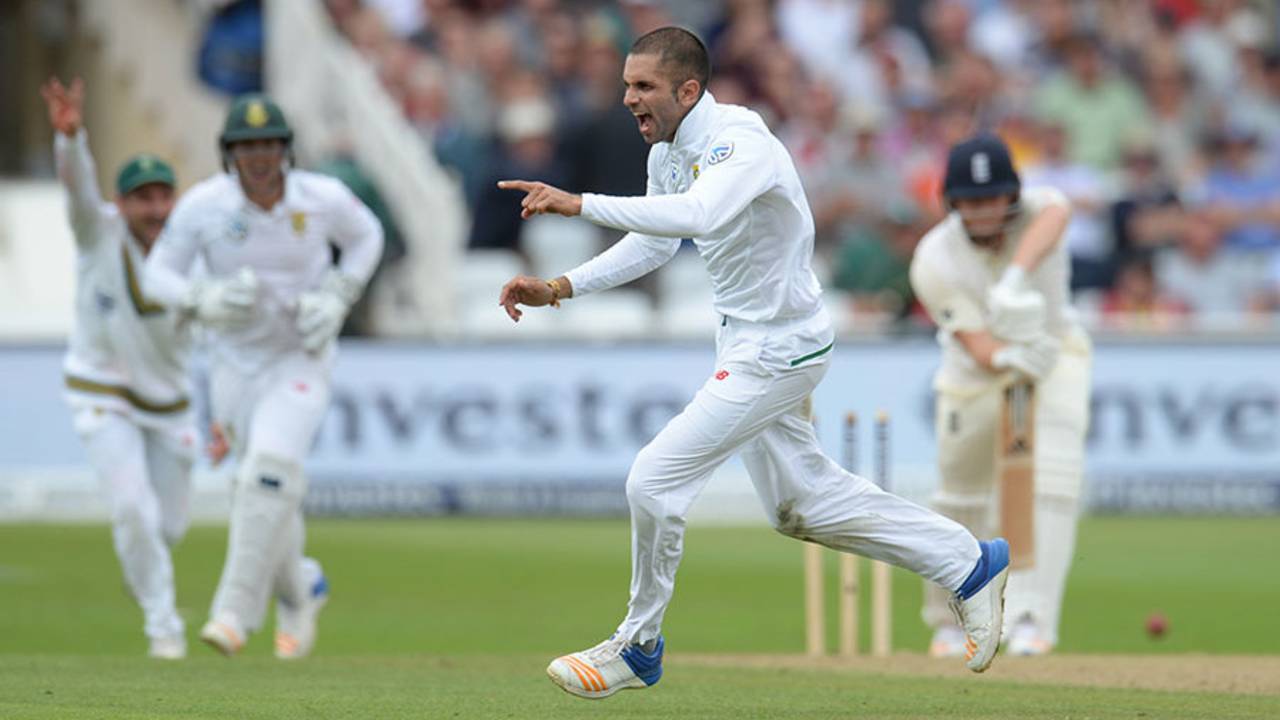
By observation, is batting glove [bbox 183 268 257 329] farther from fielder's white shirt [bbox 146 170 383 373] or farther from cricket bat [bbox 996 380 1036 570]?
cricket bat [bbox 996 380 1036 570]

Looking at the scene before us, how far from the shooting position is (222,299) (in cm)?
1059

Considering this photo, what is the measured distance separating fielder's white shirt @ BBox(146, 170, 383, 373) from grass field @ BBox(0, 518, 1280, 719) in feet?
4.80

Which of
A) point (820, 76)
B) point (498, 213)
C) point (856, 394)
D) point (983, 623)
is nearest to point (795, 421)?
point (983, 623)

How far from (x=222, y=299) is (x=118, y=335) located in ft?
3.52

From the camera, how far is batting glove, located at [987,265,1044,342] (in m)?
10.5

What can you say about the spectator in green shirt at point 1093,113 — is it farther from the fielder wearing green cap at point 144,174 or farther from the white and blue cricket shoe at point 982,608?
the white and blue cricket shoe at point 982,608

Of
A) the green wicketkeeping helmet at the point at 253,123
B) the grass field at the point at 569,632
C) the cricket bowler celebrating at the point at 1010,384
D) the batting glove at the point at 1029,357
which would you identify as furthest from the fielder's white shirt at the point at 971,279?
the green wicketkeeping helmet at the point at 253,123

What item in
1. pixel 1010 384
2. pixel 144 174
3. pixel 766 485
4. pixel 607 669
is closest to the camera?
pixel 607 669

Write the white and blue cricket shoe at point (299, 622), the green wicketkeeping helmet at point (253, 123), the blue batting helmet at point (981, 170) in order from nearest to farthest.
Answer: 1. the blue batting helmet at point (981, 170)
2. the green wicketkeeping helmet at point (253, 123)
3. the white and blue cricket shoe at point (299, 622)

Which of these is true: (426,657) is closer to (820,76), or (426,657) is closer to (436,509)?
(436,509)

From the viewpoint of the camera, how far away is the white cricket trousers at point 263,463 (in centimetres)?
1060

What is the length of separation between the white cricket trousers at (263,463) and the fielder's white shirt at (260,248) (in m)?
0.12

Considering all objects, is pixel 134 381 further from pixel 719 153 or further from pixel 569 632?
pixel 719 153

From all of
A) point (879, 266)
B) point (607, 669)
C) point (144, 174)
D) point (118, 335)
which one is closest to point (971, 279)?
point (607, 669)
